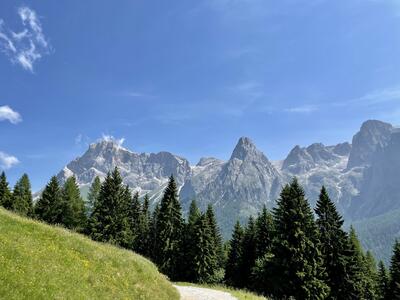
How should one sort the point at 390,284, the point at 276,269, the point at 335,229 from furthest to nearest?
1. the point at 390,284
2. the point at 335,229
3. the point at 276,269

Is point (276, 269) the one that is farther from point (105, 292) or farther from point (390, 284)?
point (105, 292)

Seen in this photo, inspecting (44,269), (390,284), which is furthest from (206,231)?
(44,269)

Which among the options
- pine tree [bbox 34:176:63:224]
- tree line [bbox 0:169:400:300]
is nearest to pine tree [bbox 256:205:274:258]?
tree line [bbox 0:169:400:300]

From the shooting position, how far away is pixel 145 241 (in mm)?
89750

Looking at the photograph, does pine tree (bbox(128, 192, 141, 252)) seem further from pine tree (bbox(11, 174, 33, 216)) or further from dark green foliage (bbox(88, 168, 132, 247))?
pine tree (bbox(11, 174, 33, 216))

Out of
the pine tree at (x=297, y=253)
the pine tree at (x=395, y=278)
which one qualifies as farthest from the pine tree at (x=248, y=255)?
the pine tree at (x=395, y=278)

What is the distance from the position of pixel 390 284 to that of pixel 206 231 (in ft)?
112

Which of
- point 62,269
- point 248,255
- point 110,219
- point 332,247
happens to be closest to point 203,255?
point 248,255

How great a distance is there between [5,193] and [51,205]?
14.1 metres

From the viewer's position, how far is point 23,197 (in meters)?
93.6

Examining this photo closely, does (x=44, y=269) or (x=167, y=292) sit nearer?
(x=44, y=269)

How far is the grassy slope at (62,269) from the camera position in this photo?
605 inches

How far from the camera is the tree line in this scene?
47938 millimetres

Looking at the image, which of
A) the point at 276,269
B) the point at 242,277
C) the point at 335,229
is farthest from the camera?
the point at 242,277
